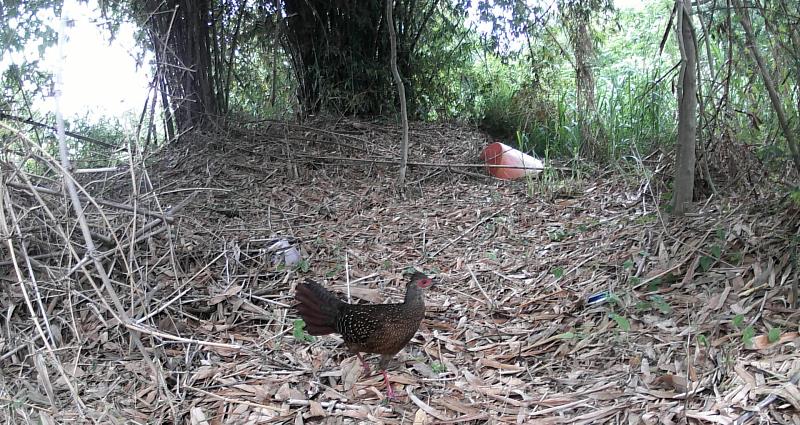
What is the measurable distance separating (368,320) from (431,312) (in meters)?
0.65

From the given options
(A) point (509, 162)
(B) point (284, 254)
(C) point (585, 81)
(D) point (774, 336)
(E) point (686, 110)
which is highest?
(C) point (585, 81)

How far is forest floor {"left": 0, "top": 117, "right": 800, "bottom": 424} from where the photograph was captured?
6.88 ft

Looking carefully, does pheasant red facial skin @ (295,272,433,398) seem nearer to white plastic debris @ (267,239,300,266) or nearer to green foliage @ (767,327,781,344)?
white plastic debris @ (267,239,300,266)

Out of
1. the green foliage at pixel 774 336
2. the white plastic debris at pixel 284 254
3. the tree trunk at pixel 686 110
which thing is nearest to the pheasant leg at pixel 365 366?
the white plastic debris at pixel 284 254

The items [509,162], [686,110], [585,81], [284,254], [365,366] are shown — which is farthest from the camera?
[509,162]

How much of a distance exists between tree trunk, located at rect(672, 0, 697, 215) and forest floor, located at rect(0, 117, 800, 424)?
13 centimetres

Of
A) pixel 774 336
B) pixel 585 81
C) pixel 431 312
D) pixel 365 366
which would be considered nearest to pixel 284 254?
pixel 431 312

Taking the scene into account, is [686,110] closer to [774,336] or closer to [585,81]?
[774,336]

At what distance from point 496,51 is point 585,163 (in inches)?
70.6

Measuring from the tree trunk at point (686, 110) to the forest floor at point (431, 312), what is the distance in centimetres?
13

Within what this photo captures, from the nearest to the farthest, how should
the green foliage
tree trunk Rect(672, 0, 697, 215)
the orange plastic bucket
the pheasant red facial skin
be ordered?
the green foliage
the pheasant red facial skin
tree trunk Rect(672, 0, 697, 215)
the orange plastic bucket

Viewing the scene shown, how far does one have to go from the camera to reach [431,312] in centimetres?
301

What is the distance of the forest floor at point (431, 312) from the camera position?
2.10 metres

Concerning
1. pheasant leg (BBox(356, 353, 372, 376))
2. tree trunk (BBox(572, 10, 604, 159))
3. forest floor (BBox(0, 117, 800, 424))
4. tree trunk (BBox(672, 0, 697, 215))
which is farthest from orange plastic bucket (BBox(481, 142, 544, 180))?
pheasant leg (BBox(356, 353, 372, 376))
